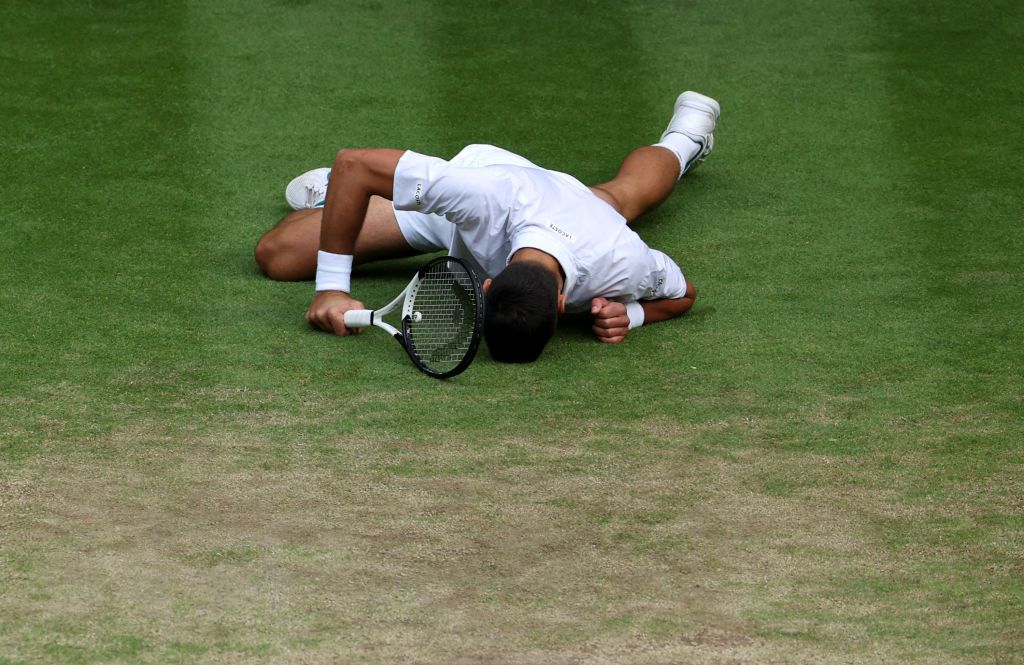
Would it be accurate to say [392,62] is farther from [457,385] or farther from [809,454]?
[809,454]

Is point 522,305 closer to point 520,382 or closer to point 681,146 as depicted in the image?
point 520,382

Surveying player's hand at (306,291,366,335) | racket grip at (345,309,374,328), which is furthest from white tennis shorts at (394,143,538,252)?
racket grip at (345,309,374,328)

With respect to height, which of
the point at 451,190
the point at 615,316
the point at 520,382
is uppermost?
the point at 451,190

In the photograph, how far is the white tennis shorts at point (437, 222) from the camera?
641cm

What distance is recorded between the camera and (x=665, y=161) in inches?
288

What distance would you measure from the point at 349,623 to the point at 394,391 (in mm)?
1599

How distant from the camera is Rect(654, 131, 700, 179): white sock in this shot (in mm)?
7430

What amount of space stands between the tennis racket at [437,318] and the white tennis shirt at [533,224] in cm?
29

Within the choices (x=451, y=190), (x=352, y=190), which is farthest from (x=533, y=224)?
(x=352, y=190)

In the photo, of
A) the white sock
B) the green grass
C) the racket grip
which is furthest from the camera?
the white sock

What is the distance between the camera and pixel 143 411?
5.13m

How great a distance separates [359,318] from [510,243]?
691 mm

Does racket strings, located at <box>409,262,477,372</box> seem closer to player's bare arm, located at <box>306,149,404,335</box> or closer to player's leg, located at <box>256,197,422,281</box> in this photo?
player's bare arm, located at <box>306,149,404,335</box>

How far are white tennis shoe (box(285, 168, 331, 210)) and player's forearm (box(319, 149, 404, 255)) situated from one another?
1.10 m
